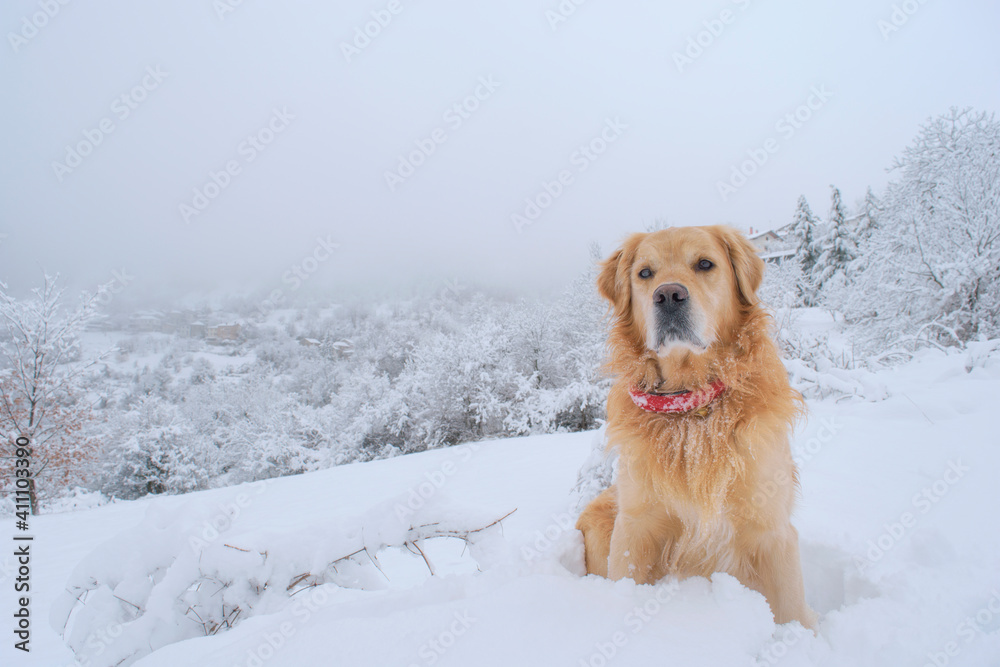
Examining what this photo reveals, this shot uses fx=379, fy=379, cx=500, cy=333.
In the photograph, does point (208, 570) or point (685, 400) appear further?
point (685, 400)

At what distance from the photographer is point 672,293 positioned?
6.15 feet

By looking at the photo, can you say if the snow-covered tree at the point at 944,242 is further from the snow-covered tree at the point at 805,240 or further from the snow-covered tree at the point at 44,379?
the snow-covered tree at the point at 44,379

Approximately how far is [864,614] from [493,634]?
1.34 metres

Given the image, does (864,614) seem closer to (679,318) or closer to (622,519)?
(622,519)

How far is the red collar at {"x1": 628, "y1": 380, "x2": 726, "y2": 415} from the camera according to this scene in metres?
1.76

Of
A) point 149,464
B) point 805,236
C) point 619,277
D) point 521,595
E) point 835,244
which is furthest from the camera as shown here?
point 805,236

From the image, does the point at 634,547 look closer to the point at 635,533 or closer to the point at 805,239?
the point at 635,533

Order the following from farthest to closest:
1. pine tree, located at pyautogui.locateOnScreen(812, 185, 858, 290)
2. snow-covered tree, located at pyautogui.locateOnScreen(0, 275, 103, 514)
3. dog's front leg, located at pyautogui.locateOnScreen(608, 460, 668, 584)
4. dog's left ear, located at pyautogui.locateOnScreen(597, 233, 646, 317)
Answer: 1. pine tree, located at pyautogui.locateOnScreen(812, 185, 858, 290)
2. snow-covered tree, located at pyautogui.locateOnScreen(0, 275, 103, 514)
3. dog's left ear, located at pyautogui.locateOnScreen(597, 233, 646, 317)
4. dog's front leg, located at pyautogui.locateOnScreen(608, 460, 668, 584)

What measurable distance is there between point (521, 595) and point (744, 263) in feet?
6.84

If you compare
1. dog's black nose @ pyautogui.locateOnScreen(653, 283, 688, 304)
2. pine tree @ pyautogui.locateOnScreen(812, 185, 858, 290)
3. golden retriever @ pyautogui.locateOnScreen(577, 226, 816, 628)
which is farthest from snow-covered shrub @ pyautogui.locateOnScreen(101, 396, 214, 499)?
pine tree @ pyautogui.locateOnScreen(812, 185, 858, 290)

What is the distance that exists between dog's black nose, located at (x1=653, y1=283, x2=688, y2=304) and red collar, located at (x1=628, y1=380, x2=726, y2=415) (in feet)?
1.45

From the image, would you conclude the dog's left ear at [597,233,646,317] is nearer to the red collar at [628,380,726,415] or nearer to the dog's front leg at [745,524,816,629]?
the red collar at [628,380,726,415]

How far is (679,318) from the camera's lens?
73.7 inches

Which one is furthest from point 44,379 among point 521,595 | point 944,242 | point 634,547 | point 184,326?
point 184,326
